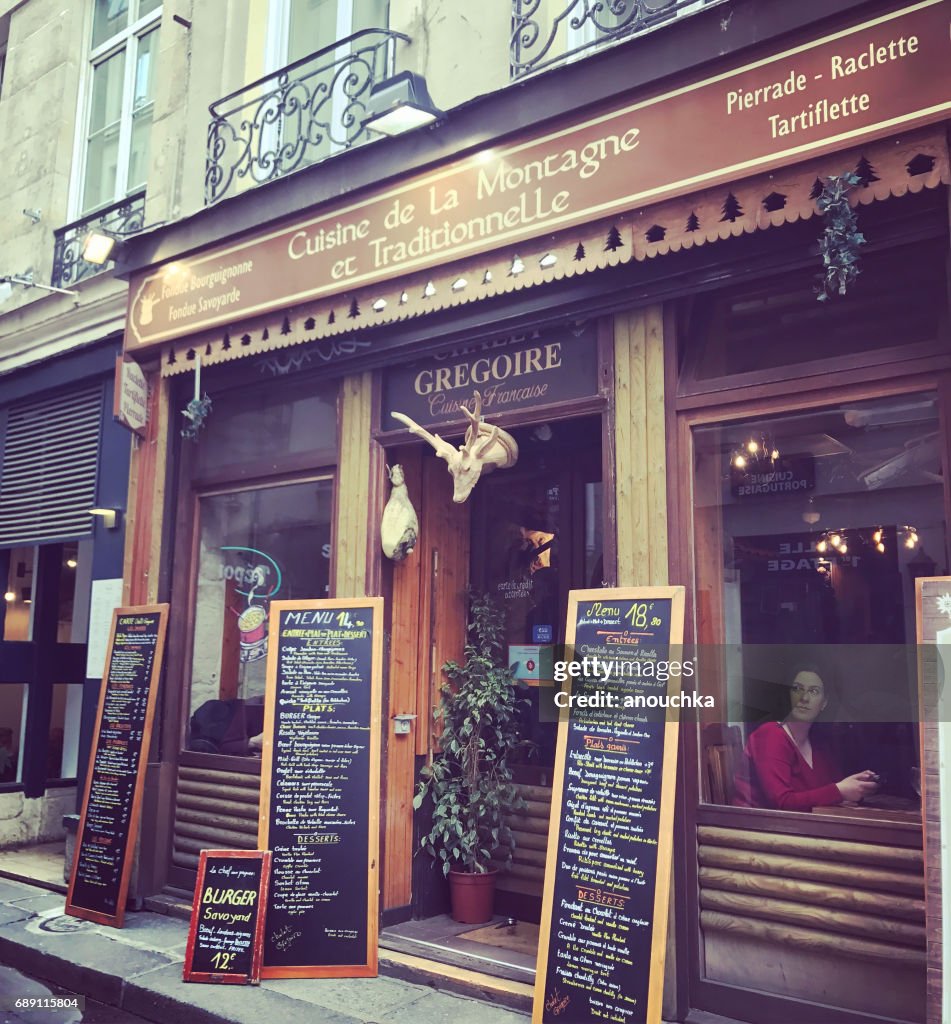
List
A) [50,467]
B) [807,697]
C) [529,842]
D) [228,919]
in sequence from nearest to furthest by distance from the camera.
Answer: [807,697] < [228,919] < [529,842] < [50,467]

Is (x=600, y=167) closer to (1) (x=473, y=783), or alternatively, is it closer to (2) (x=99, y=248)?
(1) (x=473, y=783)

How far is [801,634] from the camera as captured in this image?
452cm

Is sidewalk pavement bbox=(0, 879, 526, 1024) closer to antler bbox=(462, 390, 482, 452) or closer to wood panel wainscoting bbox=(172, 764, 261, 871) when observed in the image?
wood panel wainscoting bbox=(172, 764, 261, 871)

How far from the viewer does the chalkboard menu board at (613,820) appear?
386 centimetres

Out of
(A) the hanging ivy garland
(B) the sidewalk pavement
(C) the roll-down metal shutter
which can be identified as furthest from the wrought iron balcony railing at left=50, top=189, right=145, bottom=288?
(A) the hanging ivy garland

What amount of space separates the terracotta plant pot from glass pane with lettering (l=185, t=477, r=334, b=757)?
5.27 feet

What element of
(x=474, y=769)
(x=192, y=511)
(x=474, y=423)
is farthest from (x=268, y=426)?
(x=474, y=769)

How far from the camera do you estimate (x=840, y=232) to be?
3.84 m

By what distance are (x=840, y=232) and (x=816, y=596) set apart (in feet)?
5.51

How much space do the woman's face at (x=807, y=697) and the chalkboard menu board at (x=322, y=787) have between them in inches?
85.5

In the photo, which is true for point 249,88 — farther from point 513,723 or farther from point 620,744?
point 620,744

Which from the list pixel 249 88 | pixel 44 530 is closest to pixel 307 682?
pixel 44 530

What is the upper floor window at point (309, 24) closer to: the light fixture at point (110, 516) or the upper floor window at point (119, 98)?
the upper floor window at point (119, 98)

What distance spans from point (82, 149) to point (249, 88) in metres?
3.01
